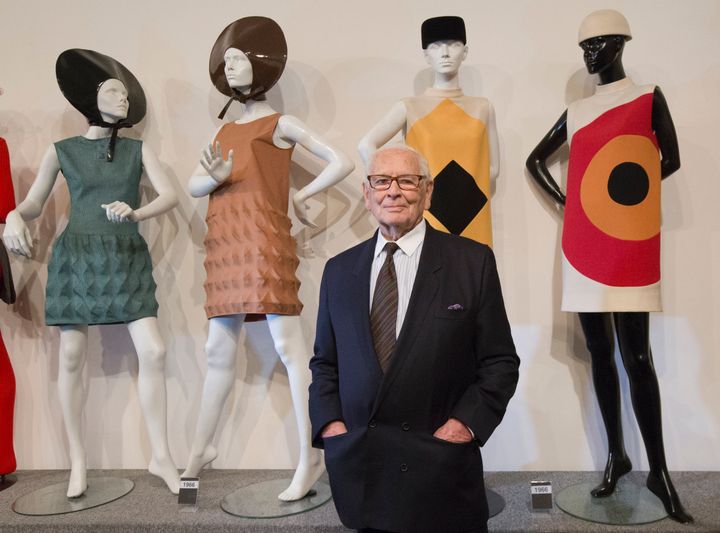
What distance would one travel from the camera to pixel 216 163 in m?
2.94

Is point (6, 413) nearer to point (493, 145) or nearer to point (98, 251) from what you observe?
point (98, 251)

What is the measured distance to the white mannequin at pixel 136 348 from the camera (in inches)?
125

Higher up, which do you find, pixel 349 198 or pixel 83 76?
pixel 83 76

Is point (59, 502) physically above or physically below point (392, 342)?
below

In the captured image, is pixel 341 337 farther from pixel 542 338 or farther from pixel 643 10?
pixel 643 10

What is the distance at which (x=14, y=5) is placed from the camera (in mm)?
3941

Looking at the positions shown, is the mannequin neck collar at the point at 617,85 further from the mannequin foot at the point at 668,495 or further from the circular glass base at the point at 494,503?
the circular glass base at the point at 494,503

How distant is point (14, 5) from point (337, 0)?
173 cm

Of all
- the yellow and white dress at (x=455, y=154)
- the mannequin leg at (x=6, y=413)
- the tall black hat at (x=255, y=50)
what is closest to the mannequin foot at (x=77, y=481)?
the mannequin leg at (x=6, y=413)

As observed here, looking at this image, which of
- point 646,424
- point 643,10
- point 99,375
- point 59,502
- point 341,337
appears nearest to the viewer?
point 341,337

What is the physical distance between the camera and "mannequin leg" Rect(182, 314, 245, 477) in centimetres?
313

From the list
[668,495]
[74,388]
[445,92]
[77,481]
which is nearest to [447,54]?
[445,92]

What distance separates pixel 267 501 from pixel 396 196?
1.66 meters

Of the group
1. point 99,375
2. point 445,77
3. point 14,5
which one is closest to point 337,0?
point 445,77
